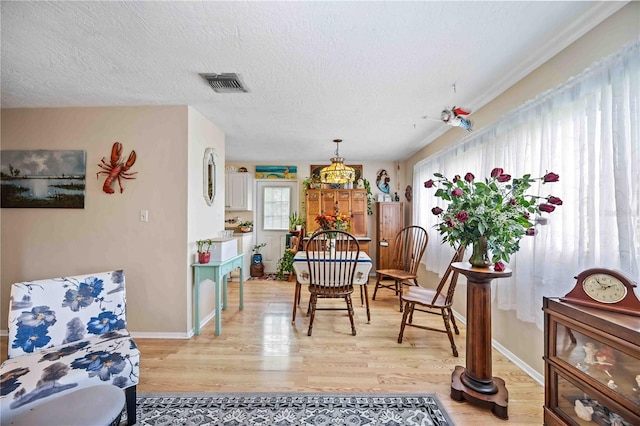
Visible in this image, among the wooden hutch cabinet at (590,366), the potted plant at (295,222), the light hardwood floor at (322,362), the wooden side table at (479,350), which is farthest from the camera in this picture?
the potted plant at (295,222)

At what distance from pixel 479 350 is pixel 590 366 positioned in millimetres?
572

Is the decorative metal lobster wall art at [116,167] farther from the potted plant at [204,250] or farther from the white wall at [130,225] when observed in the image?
the potted plant at [204,250]

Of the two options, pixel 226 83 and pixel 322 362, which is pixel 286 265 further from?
pixel 226 83

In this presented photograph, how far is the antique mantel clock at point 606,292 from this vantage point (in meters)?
1.17

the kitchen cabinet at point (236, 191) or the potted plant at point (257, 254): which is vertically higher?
the kitchen cabinet at point (236, 191)

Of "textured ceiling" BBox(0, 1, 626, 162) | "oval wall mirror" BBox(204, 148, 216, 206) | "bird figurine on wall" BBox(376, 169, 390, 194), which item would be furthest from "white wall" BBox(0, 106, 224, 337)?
"bird figurine on wall" BBox(376, 169, 390, 194)

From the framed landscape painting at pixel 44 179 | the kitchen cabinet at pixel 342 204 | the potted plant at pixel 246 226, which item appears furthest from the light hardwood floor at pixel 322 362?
the potted plant at pixel 246 226

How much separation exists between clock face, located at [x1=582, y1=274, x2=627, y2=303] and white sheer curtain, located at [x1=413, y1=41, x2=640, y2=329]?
188 millimetres

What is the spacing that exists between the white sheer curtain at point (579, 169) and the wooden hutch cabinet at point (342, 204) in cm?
276

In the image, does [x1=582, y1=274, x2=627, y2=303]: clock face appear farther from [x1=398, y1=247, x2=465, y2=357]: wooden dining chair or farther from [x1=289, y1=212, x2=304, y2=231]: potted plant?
[x1=289, y1=212, x2=304, y2=231]: potted plant

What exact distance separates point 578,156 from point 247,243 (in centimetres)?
486

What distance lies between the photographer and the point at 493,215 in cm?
160

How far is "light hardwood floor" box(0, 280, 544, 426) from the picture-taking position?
1861 mm

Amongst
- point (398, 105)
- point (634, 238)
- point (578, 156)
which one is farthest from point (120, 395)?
point (398, 105)
